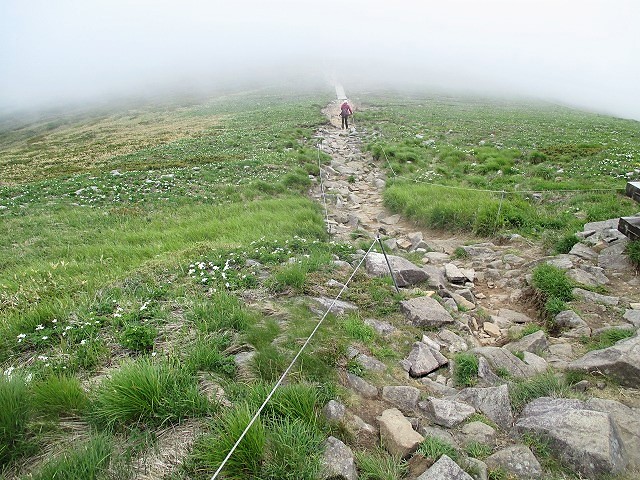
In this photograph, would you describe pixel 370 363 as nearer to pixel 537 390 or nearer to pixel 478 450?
pixel 478 450

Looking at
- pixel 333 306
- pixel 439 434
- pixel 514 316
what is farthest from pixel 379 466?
pixel 514 316

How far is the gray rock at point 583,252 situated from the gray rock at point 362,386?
6.83 metres

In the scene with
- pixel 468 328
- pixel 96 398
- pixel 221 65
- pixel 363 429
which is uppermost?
pixel 221 65

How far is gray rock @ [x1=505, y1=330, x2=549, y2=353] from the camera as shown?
6.13 m

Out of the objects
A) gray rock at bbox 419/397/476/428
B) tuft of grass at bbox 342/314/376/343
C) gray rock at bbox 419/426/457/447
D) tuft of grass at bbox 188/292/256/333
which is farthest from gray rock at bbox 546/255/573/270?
tuft of grass at bbox 188/292/256/333

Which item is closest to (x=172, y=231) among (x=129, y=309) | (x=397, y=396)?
(x=129, y=309)

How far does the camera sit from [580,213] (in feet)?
37.3

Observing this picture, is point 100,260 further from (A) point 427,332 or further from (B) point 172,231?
(A) point 427,332

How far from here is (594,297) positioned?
7.32 meters

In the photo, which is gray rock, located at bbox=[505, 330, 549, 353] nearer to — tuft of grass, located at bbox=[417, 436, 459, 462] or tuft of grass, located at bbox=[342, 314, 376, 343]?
tuft of grass, located at bbox=[342, 314, 376, 343]

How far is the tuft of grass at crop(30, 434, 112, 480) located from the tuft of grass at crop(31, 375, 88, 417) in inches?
24.9

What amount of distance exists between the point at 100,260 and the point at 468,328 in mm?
8381

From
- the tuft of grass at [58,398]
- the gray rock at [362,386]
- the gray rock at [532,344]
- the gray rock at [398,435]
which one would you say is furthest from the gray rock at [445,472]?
the tuft of grass at [58,398]

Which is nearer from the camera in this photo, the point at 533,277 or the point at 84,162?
the point at 533,277
